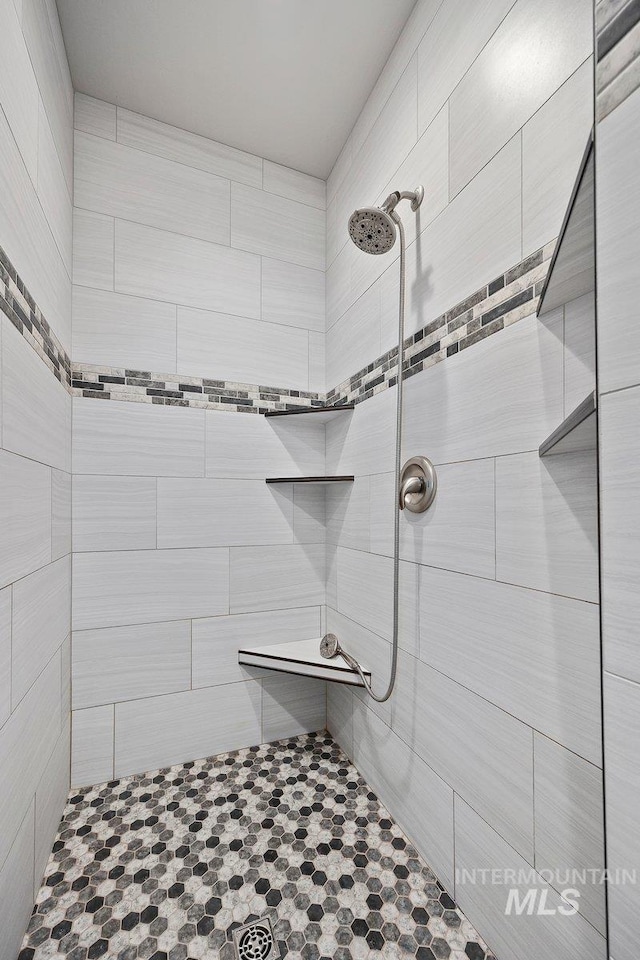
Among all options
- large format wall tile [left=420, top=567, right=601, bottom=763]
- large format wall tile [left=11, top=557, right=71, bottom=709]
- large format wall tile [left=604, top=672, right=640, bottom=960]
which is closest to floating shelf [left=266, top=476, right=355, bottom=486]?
large format wall tile [left=420, top=567, right=601, bottom=763]

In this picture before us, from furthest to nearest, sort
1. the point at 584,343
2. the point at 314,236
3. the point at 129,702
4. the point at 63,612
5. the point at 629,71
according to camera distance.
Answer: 1. the point at 314,236
2. the point at 129,702
3. the point at 63,612
4. the point at 584,343
5. the point at 629,71

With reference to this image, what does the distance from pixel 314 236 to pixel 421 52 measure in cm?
73

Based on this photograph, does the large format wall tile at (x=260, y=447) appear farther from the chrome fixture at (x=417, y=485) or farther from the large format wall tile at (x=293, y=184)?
the large format wall tile at (x=293, y=184)

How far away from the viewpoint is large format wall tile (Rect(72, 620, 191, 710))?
4.71 ft

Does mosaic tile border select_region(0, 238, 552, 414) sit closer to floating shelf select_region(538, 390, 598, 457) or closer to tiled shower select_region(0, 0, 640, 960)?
tiled shower select_region(0, 0, 640, 960)

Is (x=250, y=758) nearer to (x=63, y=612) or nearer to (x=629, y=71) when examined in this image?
(x=63, y=612)

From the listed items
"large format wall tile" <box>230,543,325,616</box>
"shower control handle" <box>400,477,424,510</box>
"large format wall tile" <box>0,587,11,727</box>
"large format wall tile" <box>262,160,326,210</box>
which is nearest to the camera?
"large format wall tile" <box>0,587,11,727</box>

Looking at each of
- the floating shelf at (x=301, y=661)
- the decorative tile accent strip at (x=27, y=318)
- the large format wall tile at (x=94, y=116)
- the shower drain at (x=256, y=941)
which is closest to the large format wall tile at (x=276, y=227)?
the large format wall tile at (x=94, y=116)

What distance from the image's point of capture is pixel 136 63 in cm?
138

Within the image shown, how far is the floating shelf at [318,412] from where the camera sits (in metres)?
1.54

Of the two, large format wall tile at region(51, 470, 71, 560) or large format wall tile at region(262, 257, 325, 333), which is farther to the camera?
large format wall tile at region(262, 257, 325, 333)

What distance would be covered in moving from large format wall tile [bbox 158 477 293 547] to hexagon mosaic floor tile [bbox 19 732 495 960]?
818 mm

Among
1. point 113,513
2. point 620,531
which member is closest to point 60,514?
point 113,513

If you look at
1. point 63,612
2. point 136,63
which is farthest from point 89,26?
point 63,612
